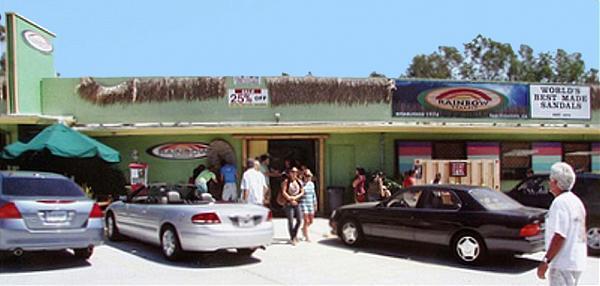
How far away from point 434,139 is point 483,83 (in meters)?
2.29

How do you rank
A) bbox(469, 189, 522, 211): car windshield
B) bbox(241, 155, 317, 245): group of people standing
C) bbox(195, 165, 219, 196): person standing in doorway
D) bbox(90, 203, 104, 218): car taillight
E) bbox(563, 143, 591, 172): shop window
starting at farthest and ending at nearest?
bbox(563, 143, 591, 172): shop window, bbox(195, 165, 219, 196): person standing in doorway, bbox(241, 155, 317, 245): group of people standing, bbox(469, 189, 522, 211): car windshield, bbox(90, 203, 104, 218): car taillight

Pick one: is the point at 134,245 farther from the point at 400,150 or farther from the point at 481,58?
the point at 481,58

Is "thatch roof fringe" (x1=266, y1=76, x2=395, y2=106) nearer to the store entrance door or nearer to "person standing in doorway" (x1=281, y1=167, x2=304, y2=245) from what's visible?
the store entrance door

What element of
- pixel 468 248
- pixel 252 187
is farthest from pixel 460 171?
pixel 252 187

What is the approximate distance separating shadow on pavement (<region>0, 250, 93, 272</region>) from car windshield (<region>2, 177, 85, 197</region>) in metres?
1.10

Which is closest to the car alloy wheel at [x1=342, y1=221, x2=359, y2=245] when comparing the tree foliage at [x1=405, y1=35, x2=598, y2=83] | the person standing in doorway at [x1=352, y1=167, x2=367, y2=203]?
the person standing in doorway at [x1=352, y1=167, x2=367, y2=203]

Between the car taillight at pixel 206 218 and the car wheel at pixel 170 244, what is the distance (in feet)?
1.76

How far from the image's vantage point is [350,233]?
11.2m

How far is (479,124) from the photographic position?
16.4m

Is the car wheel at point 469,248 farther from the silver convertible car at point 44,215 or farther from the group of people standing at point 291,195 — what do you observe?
the silver convertible car at point 44,215

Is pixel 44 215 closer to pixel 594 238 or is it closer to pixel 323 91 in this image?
pixel 594 238

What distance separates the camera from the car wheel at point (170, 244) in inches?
355

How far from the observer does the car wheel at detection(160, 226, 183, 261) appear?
9.02m

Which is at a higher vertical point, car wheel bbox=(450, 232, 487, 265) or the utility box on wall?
the utility box on wall
